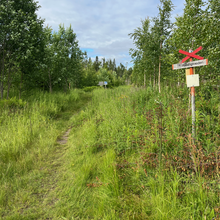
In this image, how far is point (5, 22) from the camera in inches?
276

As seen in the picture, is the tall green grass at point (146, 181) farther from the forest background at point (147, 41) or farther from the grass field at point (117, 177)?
the forest background at point (147, 41)

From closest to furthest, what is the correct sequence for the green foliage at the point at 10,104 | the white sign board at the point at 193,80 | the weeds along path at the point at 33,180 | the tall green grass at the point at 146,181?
1. the tall green grass at the point at 146,181
2. the weeds along path at the point at 33,180
3. the white sign board at the point at 193,80
4. the green foliage at the point at 10,104

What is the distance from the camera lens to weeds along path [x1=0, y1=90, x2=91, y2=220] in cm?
229

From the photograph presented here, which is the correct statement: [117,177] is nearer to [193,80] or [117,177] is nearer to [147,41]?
[193,80]

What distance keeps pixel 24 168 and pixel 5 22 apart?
7.20 metres

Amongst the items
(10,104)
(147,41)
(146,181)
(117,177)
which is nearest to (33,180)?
(117,177)

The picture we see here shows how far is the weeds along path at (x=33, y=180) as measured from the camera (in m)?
2.29

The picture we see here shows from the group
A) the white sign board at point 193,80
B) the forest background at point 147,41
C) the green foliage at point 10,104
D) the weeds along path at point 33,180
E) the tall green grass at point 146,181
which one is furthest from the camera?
the green foliage at point 10,104

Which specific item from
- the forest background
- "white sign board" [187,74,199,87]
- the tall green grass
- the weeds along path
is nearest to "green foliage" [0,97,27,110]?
the forest background

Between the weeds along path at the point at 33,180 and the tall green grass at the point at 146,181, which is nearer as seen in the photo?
the tall green grass at the point at 146,181

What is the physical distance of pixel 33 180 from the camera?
3041 millimetres

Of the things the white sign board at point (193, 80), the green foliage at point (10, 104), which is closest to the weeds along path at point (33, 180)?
the green foliage at point (10, 104)

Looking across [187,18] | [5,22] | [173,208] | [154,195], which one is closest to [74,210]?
[154,195]

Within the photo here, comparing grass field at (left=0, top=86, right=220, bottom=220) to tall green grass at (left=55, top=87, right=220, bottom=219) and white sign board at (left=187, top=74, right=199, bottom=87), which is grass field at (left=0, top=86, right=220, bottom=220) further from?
white sign board at (left=187, top=74, right=199, bottom=87)
